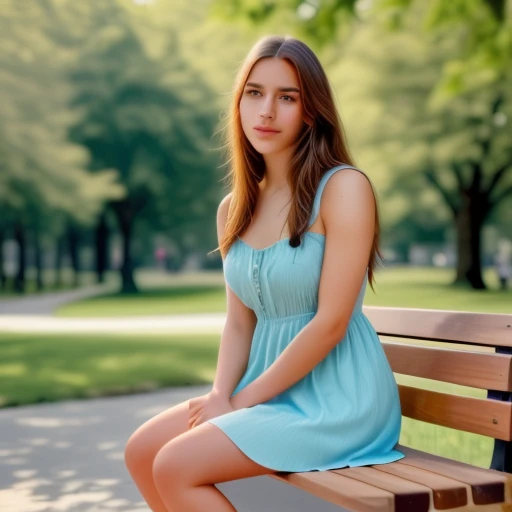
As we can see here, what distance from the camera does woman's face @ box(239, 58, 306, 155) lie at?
3.21m

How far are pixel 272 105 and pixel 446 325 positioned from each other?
3.37ft

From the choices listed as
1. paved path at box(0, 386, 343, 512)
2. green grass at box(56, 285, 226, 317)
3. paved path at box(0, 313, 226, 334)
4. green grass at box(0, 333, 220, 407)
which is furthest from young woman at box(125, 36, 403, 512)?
→ green grass at box(56, 285, 226, 317)

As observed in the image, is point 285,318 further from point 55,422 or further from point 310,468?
point 55,422

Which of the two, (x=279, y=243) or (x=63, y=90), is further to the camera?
(x=63, y=90)

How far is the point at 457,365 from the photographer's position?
3.37 m

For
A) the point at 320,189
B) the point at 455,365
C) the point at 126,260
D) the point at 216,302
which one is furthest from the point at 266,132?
the point at 126,260

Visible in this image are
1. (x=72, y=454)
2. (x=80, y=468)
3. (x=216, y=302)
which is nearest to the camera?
(x=80, y=468)

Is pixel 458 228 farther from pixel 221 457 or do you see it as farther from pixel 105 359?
pixel 221 457

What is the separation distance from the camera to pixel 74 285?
48.2 m

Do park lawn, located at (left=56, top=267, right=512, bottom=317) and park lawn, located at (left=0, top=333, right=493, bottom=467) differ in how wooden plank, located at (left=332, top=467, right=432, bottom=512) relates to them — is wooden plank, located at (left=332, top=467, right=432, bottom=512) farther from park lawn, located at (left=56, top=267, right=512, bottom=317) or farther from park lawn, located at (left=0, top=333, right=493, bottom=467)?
park lawn, located at (left=56, top=267, right=512, bottom=317)

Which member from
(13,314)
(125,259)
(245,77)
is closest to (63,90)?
(13,314)

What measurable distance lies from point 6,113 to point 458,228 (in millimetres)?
21439

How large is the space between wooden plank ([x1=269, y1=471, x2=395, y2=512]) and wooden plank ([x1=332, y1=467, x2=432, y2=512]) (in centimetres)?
3

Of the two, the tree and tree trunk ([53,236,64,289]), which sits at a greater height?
the tree
